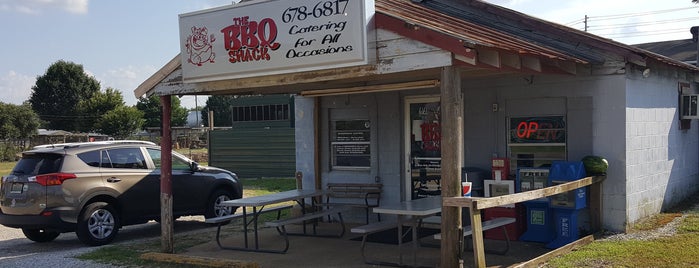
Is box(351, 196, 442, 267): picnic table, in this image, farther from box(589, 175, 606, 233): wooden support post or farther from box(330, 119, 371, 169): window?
box(330, 119, 371, 169): window

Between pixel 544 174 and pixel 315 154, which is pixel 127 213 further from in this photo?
pixel 544 174

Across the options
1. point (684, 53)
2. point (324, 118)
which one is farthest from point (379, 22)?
point (684, 53)

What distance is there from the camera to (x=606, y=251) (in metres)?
7.38

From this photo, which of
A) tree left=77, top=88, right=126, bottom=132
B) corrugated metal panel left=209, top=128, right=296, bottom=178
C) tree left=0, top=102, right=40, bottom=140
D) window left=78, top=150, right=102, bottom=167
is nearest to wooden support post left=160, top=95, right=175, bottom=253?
window left=78, top=150, right=102, bottom=167

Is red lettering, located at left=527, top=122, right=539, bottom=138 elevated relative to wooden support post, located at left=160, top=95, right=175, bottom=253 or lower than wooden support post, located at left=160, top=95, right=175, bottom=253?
elevated

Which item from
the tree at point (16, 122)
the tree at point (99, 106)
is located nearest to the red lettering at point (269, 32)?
the tree at point (16, 122)

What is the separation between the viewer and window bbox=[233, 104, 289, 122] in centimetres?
2473

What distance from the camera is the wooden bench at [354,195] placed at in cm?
1030

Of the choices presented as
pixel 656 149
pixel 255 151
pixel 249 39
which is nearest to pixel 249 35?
pixel 249 39

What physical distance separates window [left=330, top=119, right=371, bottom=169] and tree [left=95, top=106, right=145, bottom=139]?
133ft

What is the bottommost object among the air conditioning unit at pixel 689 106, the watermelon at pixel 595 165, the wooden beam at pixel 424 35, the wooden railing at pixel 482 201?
the wooden railing at pixel 482 201

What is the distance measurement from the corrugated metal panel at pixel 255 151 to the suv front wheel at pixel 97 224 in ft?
39.5

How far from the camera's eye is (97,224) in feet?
31.9

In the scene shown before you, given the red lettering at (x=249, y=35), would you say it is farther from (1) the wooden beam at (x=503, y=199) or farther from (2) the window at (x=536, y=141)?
(2) the window at (x=536, y=141)
